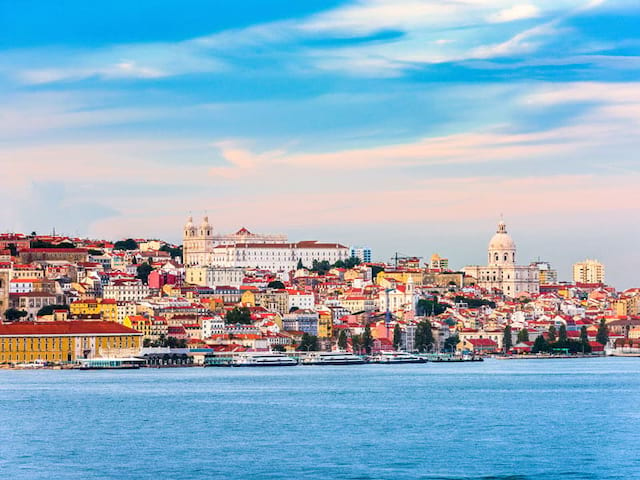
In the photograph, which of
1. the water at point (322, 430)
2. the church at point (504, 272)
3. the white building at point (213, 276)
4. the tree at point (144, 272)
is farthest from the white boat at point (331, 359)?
the church at point (504, 272)

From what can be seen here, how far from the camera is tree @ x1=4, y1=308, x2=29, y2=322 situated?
2140 inches

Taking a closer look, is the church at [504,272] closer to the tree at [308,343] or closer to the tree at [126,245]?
the tree at [126,245]

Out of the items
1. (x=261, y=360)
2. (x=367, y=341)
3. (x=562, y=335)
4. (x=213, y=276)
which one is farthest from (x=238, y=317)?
(x=213, y=276)

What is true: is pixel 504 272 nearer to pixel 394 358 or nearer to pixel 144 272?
pixel 144 272

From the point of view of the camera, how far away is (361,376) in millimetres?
38250

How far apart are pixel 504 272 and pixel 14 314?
1351 inches

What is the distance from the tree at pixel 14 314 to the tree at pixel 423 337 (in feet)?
43.9

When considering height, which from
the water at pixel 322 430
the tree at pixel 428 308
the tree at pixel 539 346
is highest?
the tree at pixel 428 308

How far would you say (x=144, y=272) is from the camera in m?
66.9

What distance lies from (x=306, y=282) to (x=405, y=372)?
29.1 meters

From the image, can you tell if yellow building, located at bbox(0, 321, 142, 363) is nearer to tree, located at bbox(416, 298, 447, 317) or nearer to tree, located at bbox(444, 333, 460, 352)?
tree, located at bbox(444, 333, 460, 352)

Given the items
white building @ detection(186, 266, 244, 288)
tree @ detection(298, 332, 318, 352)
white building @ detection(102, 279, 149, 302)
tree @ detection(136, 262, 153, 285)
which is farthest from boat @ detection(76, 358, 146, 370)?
white building @ detection(186, 266, 244, 288)

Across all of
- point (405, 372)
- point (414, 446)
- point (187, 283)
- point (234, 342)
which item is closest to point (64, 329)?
point (234, 342)

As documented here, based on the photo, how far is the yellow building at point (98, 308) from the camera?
53.8m
